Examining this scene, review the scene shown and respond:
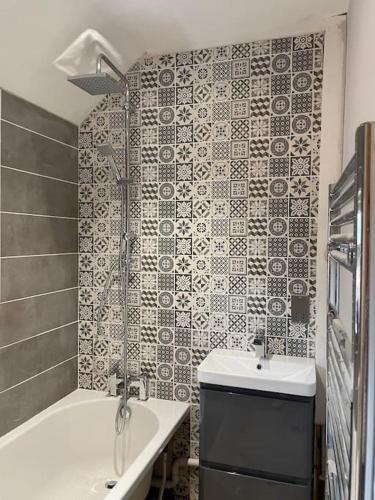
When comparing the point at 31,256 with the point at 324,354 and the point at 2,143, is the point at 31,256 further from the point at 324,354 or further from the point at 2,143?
the point at 324,354

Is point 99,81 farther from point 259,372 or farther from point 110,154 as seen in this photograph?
point 259,372

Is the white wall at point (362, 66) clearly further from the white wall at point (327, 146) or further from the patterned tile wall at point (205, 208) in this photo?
the patterned tile wall at point (205, 208)

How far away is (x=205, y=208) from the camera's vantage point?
217 cm

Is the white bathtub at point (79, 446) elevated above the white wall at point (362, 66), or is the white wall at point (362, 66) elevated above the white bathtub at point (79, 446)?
the white wall at point (362, 66)

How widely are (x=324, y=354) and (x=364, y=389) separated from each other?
1.37 metres

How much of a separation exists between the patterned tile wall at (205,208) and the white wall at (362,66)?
1.21ft

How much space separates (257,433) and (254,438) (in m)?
0.03

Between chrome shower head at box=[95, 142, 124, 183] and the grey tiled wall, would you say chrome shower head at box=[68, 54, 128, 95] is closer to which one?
chrome shower head at box=[95, 142, 124, 183]

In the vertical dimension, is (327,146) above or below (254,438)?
above

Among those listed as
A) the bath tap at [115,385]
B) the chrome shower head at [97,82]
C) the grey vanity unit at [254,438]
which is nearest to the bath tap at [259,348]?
the grey vanity unit at [254,438]

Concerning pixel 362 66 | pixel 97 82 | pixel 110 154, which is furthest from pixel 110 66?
pixel 362 66

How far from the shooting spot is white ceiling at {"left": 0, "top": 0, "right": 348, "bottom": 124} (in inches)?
65.7

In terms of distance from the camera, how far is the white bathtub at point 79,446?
1870mm

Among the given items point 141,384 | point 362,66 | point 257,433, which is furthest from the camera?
point 141,384
